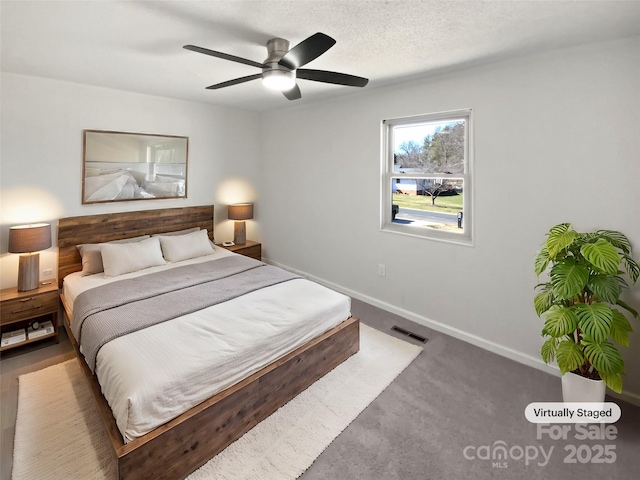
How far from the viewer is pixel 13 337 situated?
2.76 meters

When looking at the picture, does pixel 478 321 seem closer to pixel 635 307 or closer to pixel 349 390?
pixel 635 307

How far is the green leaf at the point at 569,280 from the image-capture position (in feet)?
6.15

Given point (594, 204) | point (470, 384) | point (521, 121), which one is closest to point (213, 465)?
point (470, 384)

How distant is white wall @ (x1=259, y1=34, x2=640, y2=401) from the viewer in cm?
214

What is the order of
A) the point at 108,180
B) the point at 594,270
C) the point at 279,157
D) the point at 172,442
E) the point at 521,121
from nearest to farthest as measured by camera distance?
1. the point at 172,442
2. the point at 594,270
3. the point at 521,121
4. the point at 108,180
5. the point at 279,157

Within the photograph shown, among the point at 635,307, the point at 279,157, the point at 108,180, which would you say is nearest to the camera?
the point at 635,307

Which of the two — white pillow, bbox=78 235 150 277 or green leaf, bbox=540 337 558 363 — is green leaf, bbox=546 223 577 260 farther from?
white pillow, bbox=78 235 150 277

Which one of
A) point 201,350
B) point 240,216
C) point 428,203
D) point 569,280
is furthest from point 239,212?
point 569,280

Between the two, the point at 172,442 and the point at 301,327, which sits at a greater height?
the point at 301,327

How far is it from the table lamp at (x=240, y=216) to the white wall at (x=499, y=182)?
3.23ft

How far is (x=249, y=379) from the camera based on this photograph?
78.0 inches

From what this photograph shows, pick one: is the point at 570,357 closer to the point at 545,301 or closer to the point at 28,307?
the point at 545,301

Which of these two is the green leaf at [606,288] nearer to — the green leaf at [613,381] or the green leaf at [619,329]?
the green leaf at [619,329]

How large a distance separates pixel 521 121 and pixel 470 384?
2077 mm
